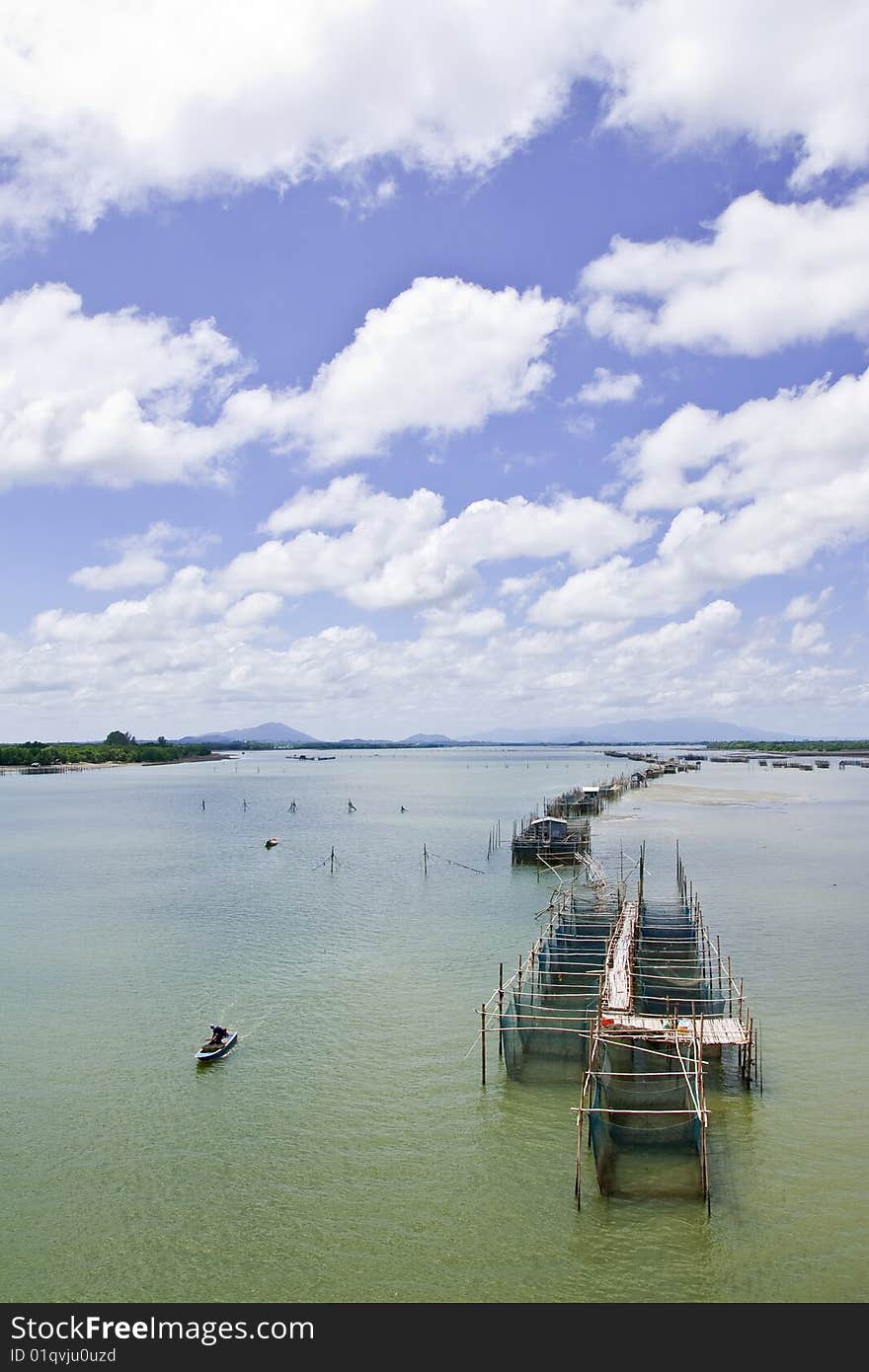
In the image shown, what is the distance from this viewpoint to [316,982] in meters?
27.2

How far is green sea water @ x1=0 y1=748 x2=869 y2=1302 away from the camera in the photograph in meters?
13.3

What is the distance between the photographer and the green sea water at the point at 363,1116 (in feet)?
43.7

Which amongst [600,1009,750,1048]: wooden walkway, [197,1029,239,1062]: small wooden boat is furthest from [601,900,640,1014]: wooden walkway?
[197,1029,239,1062]: small wooden boat

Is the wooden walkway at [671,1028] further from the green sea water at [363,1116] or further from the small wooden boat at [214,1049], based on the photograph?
the small wooden boat at [214,1049]

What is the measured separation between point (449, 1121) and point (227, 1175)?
4.71 meters

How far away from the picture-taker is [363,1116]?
1814cm

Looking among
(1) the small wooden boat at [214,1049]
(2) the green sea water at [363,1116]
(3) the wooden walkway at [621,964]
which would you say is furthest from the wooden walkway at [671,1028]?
(1) the small wooden boat at [214,1049]

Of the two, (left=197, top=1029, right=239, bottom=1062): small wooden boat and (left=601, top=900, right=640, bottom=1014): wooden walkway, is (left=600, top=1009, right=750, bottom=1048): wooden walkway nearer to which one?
(left=601, top=900, right=640, bottom=1014): wooden walkway

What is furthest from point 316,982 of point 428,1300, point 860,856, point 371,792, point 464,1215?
point 371,792

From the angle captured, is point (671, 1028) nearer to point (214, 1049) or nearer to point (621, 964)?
point (621, 964)

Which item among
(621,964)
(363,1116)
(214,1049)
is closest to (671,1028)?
(621,964)

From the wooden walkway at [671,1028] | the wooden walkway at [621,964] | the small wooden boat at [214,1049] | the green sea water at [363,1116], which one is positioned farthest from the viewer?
the wooden walkway at [621,964]

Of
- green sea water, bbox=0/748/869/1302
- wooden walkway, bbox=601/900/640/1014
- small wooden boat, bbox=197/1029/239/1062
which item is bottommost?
green sea water, bbox=0/748/869/1302
